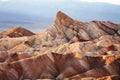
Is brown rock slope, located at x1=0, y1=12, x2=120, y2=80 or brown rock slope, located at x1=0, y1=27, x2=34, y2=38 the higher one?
brown rock slope, located at x1=0, y1=12, x2=120, y2=80

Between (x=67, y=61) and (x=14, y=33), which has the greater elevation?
(x=67, y=61)

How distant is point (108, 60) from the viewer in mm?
75875

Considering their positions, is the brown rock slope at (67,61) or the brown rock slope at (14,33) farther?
the brown rock slope at (14,33)

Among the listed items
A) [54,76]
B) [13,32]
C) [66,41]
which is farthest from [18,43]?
[54,76]

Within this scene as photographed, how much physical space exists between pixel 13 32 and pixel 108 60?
151 ft

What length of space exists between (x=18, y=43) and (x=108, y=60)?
28.6 meters

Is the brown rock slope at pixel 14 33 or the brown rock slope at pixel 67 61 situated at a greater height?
the brown rock slope at pixel 67 61

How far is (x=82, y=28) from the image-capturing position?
10156 centimetres

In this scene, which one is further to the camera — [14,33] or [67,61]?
[14,33]

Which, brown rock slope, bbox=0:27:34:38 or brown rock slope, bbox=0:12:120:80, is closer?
brown rock slope, bbox=0:12:120:80

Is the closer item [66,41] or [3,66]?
[3,66]

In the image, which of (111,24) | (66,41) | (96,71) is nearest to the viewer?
(96,71)

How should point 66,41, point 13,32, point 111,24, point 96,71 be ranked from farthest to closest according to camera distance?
point 13,32 → point 111,24 → point 66,41 → point 96,71

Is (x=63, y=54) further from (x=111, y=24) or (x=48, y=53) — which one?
(x=111, y=24)
